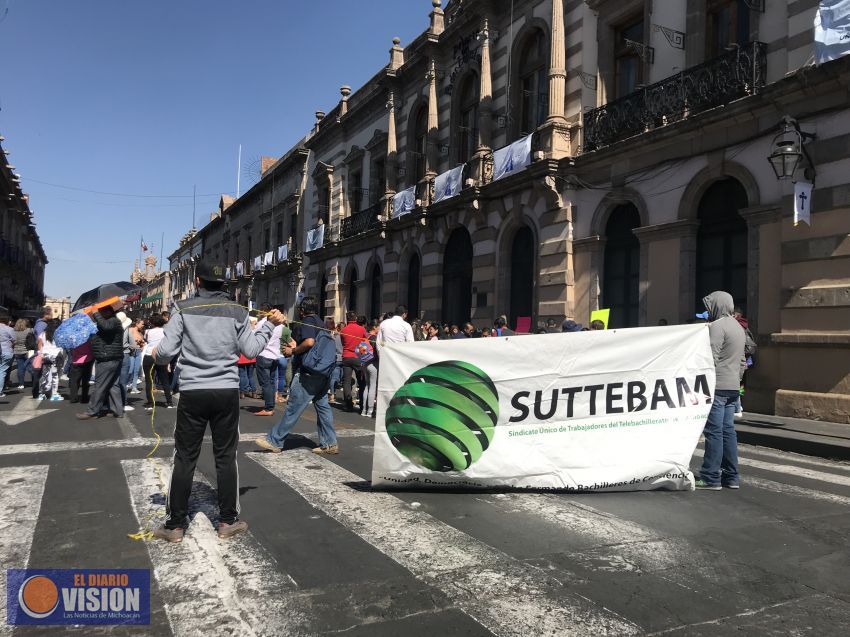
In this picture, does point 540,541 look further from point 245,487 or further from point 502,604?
point 245,487

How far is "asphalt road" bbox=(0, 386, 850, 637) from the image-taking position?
10.2 feet

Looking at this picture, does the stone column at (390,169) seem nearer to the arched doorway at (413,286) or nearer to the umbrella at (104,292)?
the arched doorway at (413,286)

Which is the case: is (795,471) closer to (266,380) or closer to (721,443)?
(721,443)

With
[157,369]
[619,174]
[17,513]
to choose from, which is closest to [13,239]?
[157,369]

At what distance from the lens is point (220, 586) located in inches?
135

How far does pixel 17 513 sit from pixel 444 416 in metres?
3.26

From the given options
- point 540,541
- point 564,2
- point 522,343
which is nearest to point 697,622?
point 540,541

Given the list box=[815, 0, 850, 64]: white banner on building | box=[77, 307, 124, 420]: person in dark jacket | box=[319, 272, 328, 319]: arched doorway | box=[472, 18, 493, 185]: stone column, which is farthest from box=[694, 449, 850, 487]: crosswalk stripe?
box=[319, 272, 328, 319]: arched doorway

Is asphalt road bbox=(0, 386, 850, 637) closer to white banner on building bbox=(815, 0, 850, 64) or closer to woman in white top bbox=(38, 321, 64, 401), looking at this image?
woman in white top bbox=(38, 321, 64, 401)

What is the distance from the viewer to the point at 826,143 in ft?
34.7

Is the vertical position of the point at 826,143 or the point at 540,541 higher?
the point at 826,143

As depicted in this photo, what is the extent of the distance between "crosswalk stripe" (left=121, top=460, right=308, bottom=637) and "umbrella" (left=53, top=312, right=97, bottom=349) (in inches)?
274

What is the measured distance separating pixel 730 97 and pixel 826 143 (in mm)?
2112

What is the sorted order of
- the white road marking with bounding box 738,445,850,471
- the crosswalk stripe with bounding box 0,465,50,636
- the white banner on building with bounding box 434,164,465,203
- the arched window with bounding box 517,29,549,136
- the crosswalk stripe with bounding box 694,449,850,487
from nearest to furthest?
the crosswalk stripe with bounding box 0,465,50,636 < the crosswalk stripe with bounding box 694,449,850,487 < the white road marking with bounding box 738,445,850,471 < the arched window with bounding box 517,29,549,136 < the white banner on building with bounding box 434,164,465,203
